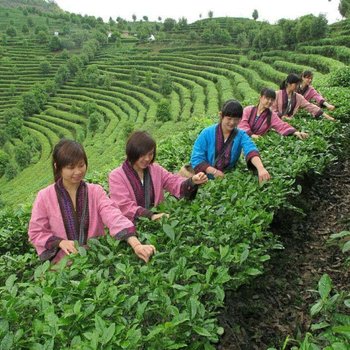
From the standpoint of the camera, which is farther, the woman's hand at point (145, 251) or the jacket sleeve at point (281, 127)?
the jacket sleeve at point (281, 127)

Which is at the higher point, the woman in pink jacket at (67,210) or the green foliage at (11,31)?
the green foliage at (11,31)

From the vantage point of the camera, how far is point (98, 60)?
241ft

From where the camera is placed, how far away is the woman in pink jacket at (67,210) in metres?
2.60

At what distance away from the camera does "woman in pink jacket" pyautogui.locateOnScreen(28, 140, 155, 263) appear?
260 cm

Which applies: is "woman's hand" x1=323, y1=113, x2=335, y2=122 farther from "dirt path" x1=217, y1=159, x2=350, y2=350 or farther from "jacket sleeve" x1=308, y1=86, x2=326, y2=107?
"dirt path" x1=217, y1=159, x2=350, y2=350

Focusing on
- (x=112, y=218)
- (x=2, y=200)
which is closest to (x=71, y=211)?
(x=112, y=218)

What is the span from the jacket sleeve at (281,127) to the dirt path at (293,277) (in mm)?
651

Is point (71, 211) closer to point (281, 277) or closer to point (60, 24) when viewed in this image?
point (281, 277)

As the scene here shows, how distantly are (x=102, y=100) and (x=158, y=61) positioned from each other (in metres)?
13.6

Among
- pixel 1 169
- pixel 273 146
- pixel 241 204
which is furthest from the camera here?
pixel 1 169

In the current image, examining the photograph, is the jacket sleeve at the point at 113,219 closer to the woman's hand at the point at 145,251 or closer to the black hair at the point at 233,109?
the woman's hand at the point at 145,251

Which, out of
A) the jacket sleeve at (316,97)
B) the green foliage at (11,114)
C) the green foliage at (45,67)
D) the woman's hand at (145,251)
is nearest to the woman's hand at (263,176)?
the woman's hand at (145,251)

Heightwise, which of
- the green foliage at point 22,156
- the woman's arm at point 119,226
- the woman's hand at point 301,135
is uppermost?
the woman's arm at point 119,226

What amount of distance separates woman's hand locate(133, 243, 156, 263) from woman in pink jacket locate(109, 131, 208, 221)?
442 millimetres
